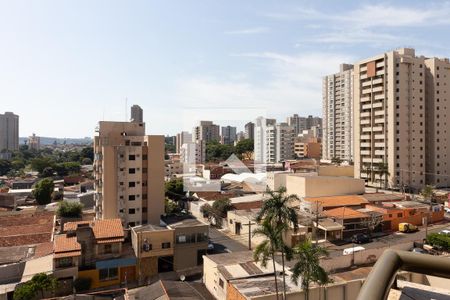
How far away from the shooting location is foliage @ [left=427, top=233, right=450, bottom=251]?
79.8 ft

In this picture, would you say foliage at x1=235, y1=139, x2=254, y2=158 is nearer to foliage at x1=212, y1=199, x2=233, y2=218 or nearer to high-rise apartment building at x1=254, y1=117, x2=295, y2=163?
high-rise apartment building at x1=254, y1=117, x2=295, y2=163

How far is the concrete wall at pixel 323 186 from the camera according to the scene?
37.9 meters

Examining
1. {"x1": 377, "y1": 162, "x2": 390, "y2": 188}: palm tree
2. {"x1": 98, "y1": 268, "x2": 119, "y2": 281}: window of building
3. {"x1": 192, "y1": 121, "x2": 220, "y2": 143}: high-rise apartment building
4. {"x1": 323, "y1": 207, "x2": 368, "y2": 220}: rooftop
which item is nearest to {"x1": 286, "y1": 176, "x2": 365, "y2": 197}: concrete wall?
{"x1": 323, "y1": 207, "x2": 368, "y2": 220}: rooftop

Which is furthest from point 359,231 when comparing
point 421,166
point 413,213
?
point 421,166

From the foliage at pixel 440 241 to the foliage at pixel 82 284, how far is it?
74.9ft

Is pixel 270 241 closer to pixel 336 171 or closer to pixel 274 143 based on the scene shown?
pixel 336 171

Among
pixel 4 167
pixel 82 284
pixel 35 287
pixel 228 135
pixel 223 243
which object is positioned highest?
pixel 228 135

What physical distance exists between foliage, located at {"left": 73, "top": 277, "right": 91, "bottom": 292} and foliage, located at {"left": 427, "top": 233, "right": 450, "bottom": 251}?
22841 millimetres

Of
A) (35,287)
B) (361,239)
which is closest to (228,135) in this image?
(361,239)

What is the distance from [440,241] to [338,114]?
58075 millimetres

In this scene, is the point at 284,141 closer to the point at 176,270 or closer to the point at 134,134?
the point at 134,134

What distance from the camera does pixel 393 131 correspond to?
48.6 meters

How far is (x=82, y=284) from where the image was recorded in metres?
20.7

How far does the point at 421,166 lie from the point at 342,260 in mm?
35649
